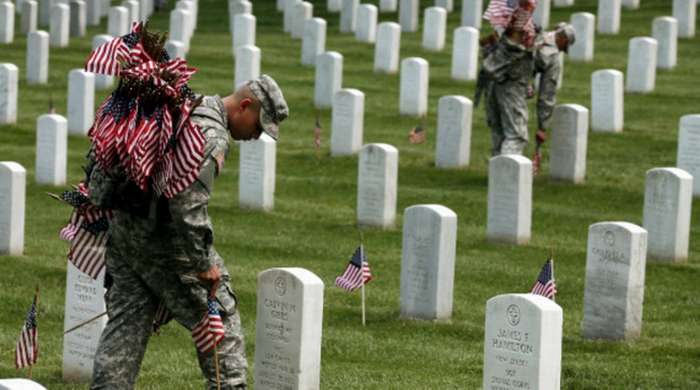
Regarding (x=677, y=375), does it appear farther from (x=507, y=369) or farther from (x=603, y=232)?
(x=507, y=369)

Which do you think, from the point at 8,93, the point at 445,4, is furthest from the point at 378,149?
the point at 445,4

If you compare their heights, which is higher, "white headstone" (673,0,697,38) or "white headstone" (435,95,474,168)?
A: "white headstone" (673,0,697,38)

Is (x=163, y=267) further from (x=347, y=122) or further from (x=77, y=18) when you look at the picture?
(x=77, y=18)

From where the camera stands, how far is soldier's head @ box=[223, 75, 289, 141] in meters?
8.38

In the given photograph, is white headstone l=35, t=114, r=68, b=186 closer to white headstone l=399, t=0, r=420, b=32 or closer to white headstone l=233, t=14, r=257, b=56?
white headstone l=233, t=14, r=257, b=56

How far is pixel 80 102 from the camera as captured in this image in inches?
849

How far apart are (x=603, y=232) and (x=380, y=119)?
1130cm

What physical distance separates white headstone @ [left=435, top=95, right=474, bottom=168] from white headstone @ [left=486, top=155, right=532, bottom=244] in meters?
3.76

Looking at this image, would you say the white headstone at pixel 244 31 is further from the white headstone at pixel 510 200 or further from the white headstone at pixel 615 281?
the white headstone at pixel 615 281

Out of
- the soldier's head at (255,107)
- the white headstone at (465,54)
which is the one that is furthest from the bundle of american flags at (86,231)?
the white headstone at (465,54)

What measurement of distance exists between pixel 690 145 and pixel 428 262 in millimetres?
6304

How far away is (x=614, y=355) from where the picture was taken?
11695 mm

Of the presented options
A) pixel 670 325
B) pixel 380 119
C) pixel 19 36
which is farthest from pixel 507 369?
pixel 19 36

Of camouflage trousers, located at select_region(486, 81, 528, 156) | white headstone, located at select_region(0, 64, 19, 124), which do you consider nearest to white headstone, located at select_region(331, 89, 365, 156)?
camouflage trousers, located at select_region(486, 81, 528, 156)
